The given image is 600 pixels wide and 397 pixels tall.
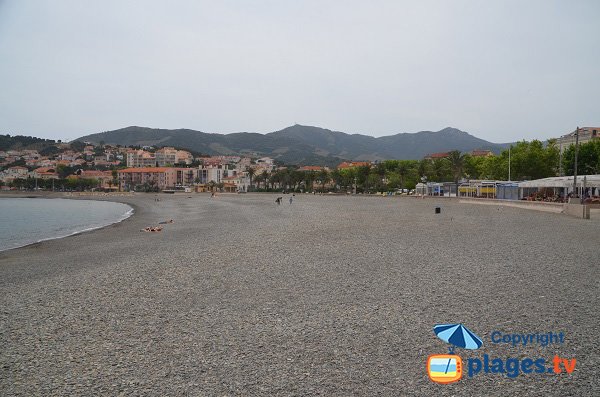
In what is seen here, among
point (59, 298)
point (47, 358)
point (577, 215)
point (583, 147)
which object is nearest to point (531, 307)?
point (47, 358)

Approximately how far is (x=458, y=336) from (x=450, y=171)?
3481 inches

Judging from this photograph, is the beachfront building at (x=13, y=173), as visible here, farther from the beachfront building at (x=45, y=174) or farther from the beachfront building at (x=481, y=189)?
the beachfront building at (x=481, y=189)

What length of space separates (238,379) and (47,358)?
7.61 feet

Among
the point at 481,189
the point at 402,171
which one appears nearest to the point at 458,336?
the point at 481,189

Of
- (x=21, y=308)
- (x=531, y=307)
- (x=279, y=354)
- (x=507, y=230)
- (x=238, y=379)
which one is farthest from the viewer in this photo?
(x=507, y=230)

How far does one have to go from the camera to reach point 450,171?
291 feet

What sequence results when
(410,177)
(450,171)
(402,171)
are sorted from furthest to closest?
1. (402,171)
2. (410,177)
3. (450,171)

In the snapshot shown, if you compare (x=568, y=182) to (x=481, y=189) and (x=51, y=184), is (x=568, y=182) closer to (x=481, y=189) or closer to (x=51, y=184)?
(x=481, y=189)

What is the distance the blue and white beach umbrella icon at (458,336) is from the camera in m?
5.11

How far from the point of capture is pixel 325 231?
1919 centimetres

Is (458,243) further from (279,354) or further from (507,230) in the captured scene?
(279,354)

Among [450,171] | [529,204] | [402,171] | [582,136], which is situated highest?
[582,136]

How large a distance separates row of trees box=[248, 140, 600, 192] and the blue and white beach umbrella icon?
5215 cm

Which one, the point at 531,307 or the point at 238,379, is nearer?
the point at 238,379
